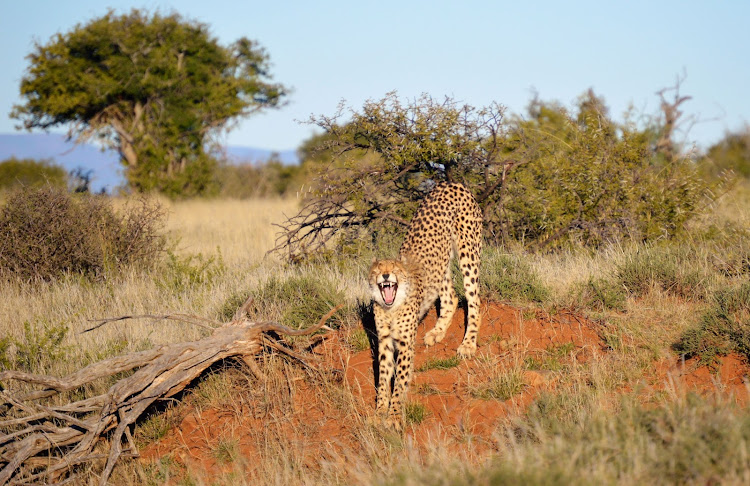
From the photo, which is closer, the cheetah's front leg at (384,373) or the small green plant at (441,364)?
the cheetah's front leg at (384,373)

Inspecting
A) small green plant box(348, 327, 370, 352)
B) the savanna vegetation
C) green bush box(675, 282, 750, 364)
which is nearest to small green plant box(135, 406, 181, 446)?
the savanna vegetation

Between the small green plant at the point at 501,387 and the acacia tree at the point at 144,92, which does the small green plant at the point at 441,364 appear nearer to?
the small green plant at the point at 501,387

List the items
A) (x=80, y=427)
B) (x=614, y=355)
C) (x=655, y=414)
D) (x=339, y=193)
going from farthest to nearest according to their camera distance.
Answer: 1. (x=339, y=193)
2. (x=614, y=355)
3. (x=80, y=427)
4. (x=655, y=414)

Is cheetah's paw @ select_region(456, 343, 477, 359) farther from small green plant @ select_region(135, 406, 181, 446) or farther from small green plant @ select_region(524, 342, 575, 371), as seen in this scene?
small green plant @ select_region(135, 406, 181, 446)

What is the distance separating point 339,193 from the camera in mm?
7473

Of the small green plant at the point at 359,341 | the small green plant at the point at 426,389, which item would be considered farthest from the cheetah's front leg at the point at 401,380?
the small green plant at the point at 359,341

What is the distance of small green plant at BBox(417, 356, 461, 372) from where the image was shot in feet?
16.4

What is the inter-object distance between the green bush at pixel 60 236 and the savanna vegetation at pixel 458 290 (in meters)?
0.02

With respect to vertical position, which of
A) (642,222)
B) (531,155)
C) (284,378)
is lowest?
(284,378)

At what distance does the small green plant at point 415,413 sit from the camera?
445 cm

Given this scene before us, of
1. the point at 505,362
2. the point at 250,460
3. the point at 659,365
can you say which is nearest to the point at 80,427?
the point at 250,460

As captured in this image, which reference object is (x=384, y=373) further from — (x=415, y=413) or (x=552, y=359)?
(x=552, y=359)

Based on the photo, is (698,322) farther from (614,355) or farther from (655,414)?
(655,414)

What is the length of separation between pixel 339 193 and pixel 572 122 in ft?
8.94
